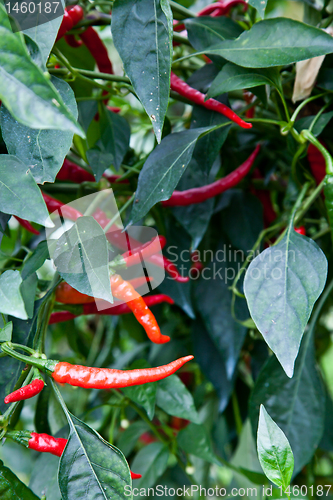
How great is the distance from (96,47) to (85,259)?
1.32 ft

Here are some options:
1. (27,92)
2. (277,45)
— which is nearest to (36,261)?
(27,92)

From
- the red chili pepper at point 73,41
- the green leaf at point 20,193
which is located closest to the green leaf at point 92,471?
the green leaf at point 20,193

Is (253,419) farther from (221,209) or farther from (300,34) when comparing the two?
(300,34)

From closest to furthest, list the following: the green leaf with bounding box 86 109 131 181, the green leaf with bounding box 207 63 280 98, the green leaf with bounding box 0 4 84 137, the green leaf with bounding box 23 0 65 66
Result: the green leaf with bounding box 0 4 84 137
the green leaf with bounding box 23 0 65 66
the green leaf with bounding box 207 63 280 98
the green leaf with bounding box 86 109 131 181

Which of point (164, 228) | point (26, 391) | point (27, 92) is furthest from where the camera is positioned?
point (164, 228)

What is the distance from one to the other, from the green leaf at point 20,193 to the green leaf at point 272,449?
263 millimetres

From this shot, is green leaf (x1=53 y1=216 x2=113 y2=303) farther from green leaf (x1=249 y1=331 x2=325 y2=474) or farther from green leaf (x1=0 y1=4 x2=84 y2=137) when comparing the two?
green leaf (x1=249 y1=331 x2=325 y2=474)

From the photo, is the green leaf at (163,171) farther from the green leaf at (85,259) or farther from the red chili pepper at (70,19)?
the red chili pepper at (70,19)

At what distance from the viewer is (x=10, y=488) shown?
1.17 feet

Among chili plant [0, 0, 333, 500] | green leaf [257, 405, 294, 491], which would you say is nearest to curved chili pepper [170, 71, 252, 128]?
chili plant [0, 0, 333, 500]

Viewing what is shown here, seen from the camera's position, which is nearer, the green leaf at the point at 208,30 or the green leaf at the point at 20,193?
the green leaf at the point at 20,193

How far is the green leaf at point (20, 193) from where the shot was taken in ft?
1.05

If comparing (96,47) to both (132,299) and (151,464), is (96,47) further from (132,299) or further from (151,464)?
(151,464)

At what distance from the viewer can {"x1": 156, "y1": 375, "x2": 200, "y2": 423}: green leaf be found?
0.51 metres
